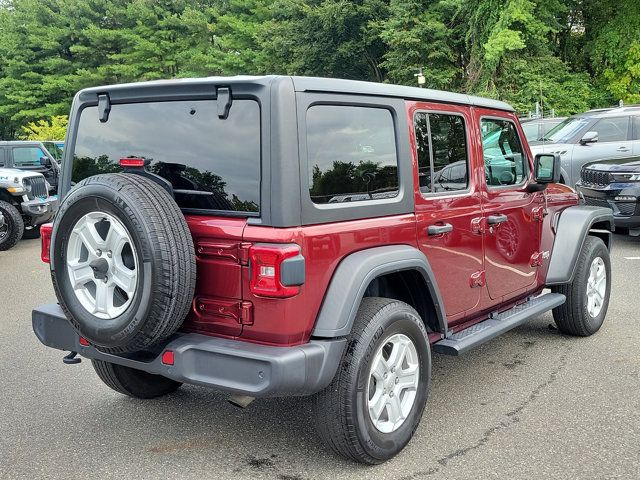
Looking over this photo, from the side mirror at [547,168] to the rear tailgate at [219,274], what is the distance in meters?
2.67

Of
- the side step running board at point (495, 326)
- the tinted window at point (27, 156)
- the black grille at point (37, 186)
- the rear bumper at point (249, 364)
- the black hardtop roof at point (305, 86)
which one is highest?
the black hardtop roof at point (305, 86)

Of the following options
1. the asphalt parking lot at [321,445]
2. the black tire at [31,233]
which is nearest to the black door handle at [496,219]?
the asphalt parking lot at [321,445]

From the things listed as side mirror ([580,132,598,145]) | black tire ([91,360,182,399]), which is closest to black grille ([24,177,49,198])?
A: black tire ([91,360,182,399])

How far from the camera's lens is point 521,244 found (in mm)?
4637

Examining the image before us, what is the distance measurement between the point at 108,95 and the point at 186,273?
1.21m

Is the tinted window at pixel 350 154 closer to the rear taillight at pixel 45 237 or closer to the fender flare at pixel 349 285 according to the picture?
the fender flare at pixel 349 285

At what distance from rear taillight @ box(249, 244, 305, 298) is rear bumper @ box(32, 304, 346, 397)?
27cm

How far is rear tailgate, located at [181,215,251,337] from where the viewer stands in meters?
3.02

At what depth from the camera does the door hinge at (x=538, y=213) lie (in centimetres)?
481

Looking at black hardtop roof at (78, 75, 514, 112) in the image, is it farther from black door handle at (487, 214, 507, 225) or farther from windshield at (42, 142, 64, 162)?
windshield at (42, 142, 64, 162)

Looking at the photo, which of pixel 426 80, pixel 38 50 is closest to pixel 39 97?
pixel 38 50

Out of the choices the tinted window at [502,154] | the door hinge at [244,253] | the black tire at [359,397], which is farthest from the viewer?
the tinted window at [502,154]

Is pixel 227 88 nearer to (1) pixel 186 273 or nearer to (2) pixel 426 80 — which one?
(1) pixel 186 273

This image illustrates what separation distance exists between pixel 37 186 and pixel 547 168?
1040 centimetres
